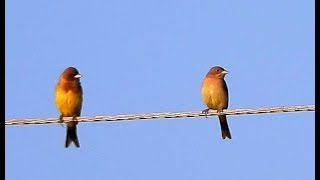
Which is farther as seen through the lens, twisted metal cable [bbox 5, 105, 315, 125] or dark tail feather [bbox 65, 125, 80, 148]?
dark tail feather [bbox 65, 125, 80, 148]

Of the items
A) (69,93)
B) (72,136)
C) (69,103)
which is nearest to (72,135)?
(72,136)

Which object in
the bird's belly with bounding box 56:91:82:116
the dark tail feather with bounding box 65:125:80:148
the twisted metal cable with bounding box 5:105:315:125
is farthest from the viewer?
the bird's belly with bounding box 56:91:82:116

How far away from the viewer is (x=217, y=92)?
1382 centimetres

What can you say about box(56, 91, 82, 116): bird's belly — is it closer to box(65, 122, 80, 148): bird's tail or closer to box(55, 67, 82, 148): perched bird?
box(55, 67, 82, 148): perched bird

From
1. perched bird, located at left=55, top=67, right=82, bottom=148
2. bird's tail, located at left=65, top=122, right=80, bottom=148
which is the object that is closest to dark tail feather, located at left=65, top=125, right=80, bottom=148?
bird's tail, located at left=65, top=122, right=80, bottom=148

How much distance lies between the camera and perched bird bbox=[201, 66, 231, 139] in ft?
45.2

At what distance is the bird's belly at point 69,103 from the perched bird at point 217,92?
210cm

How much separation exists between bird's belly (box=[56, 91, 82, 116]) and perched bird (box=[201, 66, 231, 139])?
210 centimetres

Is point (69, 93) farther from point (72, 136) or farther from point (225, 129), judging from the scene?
point (225, 129)

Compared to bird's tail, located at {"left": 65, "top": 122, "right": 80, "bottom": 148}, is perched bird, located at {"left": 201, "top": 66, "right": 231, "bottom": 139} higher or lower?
higher

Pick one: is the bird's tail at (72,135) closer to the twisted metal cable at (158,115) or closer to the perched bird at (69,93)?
the perched bird at (69,93)

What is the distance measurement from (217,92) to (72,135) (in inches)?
102
